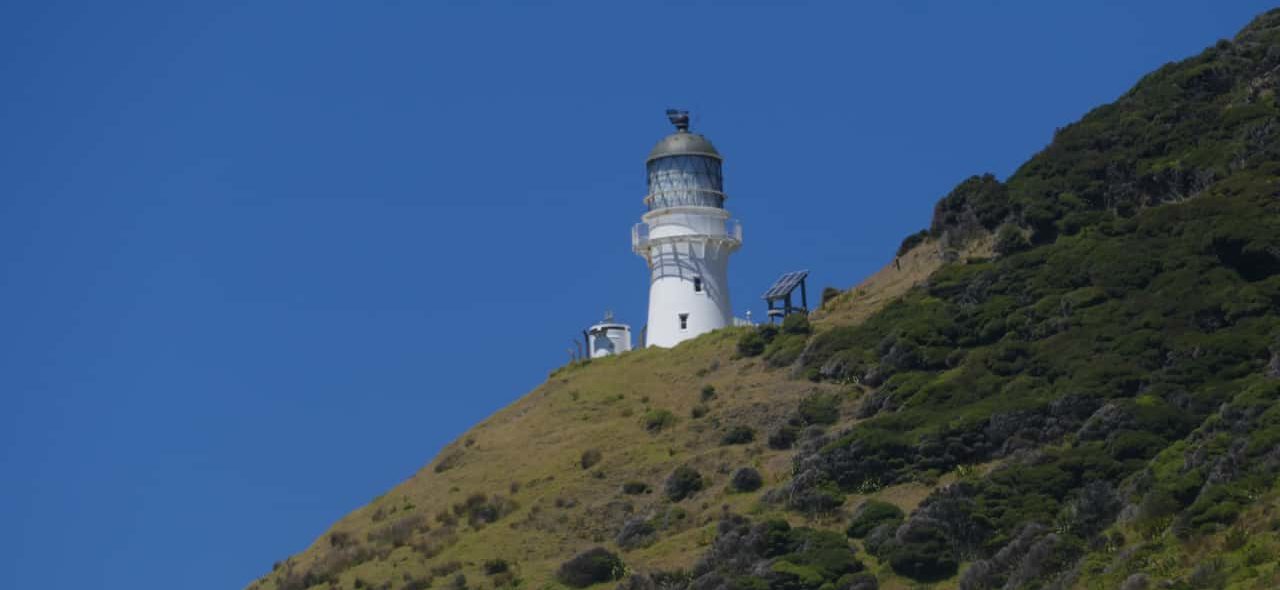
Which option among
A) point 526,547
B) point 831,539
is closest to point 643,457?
point 526,547

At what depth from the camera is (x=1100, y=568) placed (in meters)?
61.9

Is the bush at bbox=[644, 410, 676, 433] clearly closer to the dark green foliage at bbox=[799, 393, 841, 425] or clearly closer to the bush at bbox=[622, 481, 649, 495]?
the dark green foliage at bbox=[799, 393, 841, 425]

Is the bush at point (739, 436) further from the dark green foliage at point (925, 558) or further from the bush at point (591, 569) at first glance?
the dark green foliage at point (925, 558)

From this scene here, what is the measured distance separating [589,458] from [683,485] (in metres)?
5.00

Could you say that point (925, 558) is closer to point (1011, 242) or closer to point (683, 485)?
point (683, 485)

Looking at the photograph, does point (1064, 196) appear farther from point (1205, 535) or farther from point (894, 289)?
point (1205, 535)

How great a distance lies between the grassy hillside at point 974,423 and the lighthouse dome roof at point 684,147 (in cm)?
809

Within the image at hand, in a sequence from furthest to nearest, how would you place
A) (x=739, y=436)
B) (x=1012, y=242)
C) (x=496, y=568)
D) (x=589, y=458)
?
(x=1012, y=242)
(x=589, y=458)
(x=739, y=436)
(x=496, y=568)

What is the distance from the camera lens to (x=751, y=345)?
285 feet

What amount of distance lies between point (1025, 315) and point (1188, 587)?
22.8m

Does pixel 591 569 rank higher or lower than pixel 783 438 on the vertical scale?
lower

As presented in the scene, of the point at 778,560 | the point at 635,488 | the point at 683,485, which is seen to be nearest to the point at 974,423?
the point at 778,560

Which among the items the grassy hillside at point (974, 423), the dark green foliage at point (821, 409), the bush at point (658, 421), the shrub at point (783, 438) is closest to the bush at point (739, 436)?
the grassy hillside at point (974, 423)

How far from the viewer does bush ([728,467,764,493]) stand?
248 feet
